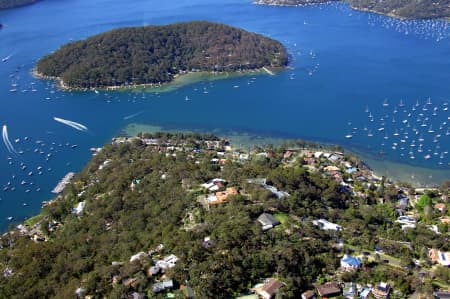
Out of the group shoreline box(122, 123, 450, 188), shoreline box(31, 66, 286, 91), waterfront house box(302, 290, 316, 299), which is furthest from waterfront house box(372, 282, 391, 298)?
shoreline box(31, 66, 286, 91)

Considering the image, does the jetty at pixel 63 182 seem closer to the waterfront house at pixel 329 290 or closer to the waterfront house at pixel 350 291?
the waterfront house at pixel 329 290

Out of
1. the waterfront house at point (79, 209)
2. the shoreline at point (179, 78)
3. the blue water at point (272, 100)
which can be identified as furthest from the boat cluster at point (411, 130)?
the waterfront house at point (79, 209)

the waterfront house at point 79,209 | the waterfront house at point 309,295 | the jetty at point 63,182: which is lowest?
the jetty at point 63,182

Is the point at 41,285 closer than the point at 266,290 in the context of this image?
No

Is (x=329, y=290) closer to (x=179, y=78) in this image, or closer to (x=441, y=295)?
(x=441, y=295)

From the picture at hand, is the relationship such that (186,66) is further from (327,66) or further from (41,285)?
(41,285)

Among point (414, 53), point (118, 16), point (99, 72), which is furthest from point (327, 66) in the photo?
point (118, 16)

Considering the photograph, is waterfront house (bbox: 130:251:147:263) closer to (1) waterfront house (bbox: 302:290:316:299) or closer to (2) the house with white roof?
(1) waterfront house (bbox: 302:290:316:299)
